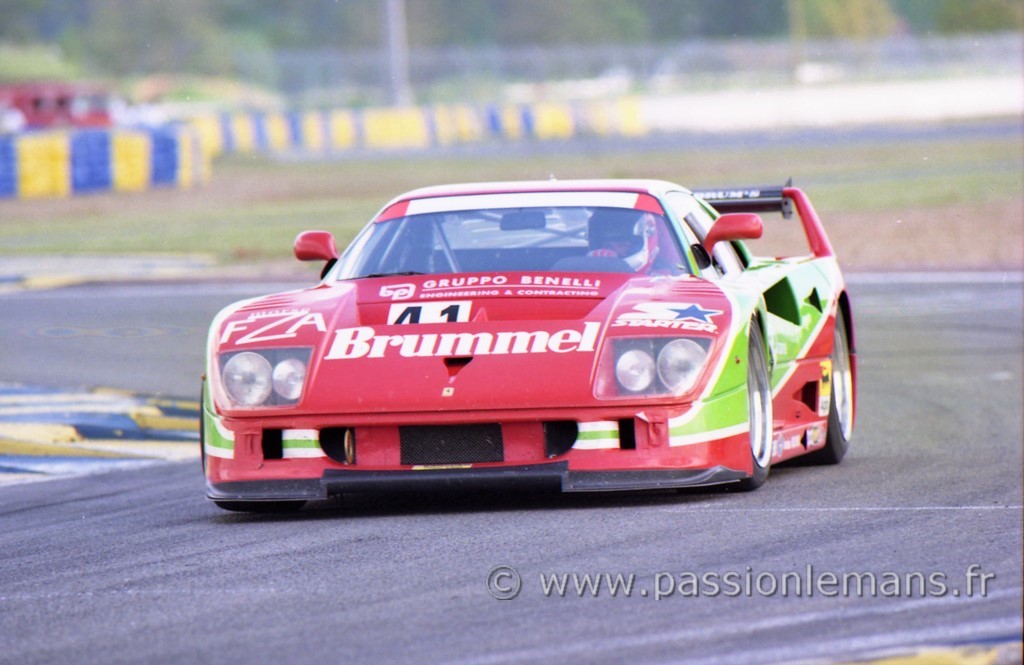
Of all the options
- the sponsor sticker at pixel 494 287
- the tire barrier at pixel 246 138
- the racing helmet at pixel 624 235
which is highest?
the racing helmet at pixel 624 235

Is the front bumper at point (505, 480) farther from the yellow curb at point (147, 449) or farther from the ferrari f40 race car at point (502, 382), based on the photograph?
the yellow curb at point (147, 449)

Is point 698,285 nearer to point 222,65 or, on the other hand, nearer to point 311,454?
point 311,454

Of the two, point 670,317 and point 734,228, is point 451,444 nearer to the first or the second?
point 670,317

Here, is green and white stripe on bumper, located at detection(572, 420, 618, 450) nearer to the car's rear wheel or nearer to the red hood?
the red hood

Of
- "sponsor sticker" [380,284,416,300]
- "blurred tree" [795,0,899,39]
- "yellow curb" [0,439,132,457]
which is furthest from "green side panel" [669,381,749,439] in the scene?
"blurred tree" [795,0,899,39]

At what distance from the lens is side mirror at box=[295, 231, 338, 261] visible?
6930 mm

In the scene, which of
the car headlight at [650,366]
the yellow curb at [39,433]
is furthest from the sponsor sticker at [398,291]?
the yellow curb at [39,433]

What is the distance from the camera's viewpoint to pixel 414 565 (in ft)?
15.9

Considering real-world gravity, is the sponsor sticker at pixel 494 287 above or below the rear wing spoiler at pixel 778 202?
above

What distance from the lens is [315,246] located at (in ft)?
22.7

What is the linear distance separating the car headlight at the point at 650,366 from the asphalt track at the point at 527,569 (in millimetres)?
380

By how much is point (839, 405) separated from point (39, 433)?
12.7 ft

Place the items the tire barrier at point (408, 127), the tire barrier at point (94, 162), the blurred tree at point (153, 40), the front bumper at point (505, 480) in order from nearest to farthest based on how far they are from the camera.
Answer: the front bumper at point (505, 480) < the tire barrier at point (94, 162) < the tire barrier at point (408, 127) < the blurred tree at point (153, 40)

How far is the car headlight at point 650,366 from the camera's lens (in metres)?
5.60
